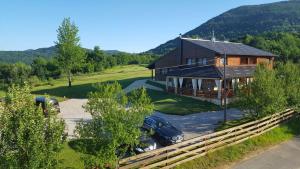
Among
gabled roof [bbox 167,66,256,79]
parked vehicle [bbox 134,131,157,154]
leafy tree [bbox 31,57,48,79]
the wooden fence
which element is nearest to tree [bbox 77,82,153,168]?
the wooden fence

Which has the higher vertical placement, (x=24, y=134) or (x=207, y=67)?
(x=207, y=67)

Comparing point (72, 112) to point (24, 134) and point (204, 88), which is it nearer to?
point (204, 88)

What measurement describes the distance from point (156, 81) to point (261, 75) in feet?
99.0

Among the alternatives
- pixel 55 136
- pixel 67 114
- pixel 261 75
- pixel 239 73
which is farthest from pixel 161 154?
pixel 239 73

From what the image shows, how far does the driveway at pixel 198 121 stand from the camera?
26.1 m

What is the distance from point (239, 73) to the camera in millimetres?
43688

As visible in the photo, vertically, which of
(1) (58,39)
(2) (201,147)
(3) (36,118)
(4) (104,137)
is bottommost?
(2) (201,147)

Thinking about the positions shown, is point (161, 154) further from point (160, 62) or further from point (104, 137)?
point (160, 62)

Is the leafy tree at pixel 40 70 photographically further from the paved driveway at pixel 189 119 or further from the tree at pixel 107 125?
the tree at pixel 107 125

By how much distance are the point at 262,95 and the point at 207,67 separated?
1838 centimetres

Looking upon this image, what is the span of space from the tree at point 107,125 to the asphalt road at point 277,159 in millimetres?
8711

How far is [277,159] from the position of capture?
21.2 m

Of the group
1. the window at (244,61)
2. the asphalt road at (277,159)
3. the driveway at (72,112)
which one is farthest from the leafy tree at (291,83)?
the driveway at (72,112)

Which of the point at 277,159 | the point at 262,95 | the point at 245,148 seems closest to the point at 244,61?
the point at 262,95
